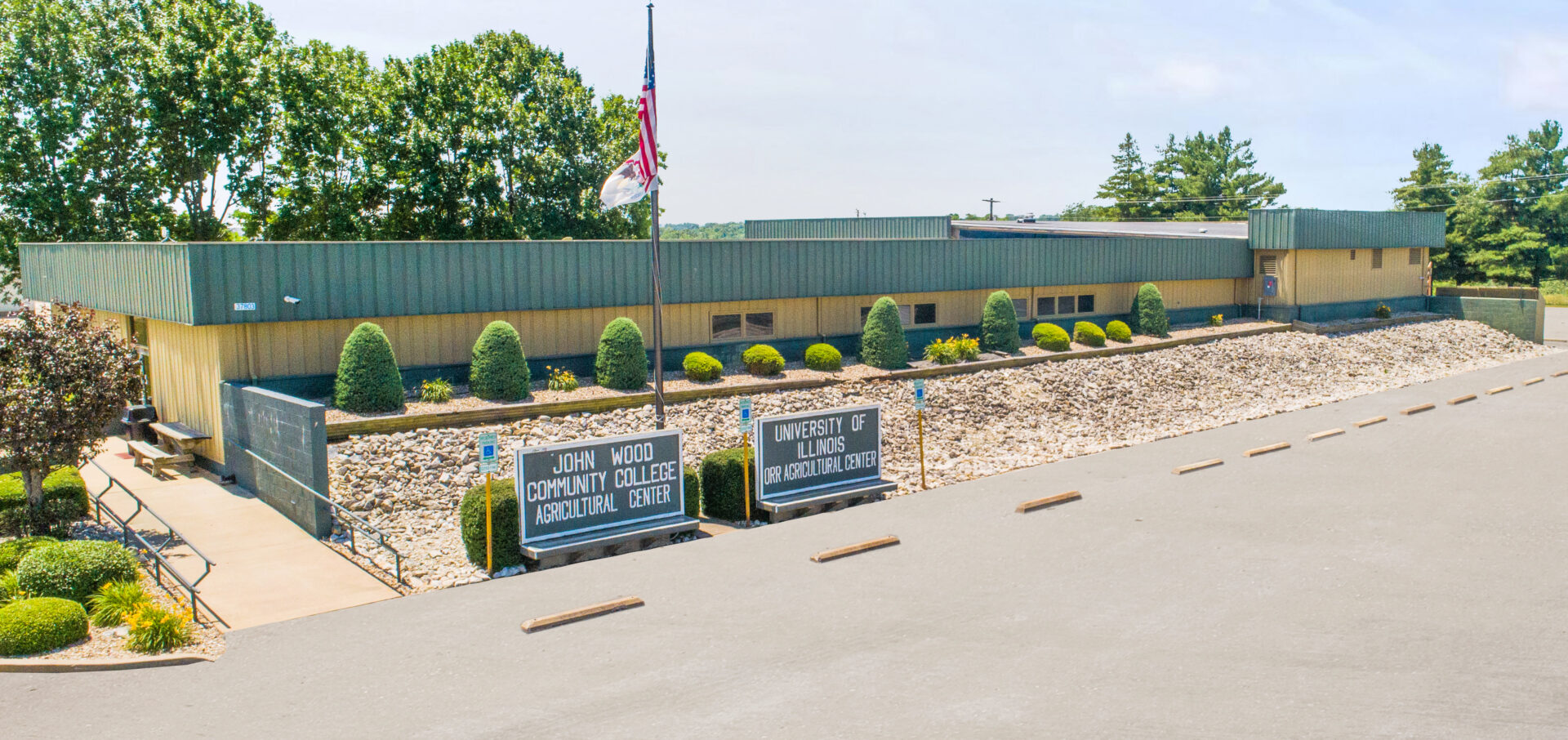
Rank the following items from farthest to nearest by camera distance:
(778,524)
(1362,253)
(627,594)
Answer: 1. (1362,253)
2. (778,524)
3. (627,594)

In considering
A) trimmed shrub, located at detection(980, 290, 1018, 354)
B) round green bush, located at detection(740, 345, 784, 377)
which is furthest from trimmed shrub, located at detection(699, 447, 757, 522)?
trimmed shrub, located at detection(980, 290, 1018, 354)

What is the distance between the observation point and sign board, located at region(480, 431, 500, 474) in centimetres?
1362

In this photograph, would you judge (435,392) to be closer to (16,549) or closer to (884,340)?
(16,549)

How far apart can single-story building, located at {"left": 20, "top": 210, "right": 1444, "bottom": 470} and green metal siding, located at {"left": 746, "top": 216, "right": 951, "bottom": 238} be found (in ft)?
0.99

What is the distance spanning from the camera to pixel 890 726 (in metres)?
9.09

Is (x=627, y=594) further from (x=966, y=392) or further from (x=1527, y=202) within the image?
(x=1527, y=202)

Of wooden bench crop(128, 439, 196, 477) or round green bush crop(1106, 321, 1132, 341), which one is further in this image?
round green bush crop(1106, 321, 1132, 341)

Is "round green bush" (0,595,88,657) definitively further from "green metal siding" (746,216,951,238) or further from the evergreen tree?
the evergreen tree

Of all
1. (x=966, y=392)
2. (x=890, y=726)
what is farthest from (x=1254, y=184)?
(x=890, y=726)

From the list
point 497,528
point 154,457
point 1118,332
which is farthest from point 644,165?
point 1118,332

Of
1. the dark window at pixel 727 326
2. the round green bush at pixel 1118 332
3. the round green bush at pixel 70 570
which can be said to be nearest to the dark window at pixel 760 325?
the dark window at pixel 727 326

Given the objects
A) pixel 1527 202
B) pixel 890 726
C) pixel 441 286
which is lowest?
pixel 890 726

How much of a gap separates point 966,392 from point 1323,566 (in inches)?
529

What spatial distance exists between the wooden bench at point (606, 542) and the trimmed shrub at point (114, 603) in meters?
4.28
